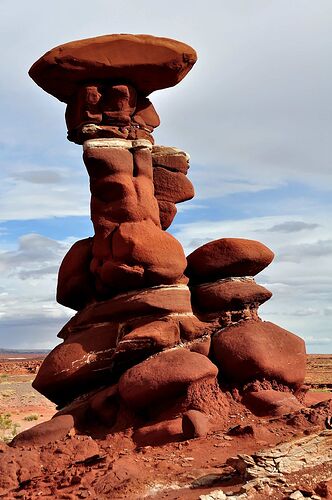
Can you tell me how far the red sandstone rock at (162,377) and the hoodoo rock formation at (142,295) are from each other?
3 centimetres

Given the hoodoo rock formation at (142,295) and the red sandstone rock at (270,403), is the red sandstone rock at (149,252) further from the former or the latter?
the red sandstone rock at (270,403)

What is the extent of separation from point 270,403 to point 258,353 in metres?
1.02

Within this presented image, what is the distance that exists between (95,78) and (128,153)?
191 centimetres

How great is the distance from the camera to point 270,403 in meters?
13.1

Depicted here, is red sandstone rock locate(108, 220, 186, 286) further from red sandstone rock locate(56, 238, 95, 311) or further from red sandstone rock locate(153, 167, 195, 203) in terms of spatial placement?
red sandstone rock locate(153, 167, 195, 203)

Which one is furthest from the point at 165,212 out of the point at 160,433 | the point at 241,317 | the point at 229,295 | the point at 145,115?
the point at 160,433

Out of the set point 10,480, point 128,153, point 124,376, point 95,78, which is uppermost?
point 95,78

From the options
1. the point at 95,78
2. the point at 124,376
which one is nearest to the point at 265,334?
the point at 124,376

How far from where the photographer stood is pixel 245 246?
15039mm

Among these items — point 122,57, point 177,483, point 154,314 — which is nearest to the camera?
point 177,483

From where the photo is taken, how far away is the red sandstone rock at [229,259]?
1496cm

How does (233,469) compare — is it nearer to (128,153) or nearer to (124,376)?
(124,376)

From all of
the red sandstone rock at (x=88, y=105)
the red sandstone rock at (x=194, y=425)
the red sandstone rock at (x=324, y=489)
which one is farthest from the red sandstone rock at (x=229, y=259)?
the red sandstone rock at (x=324, y=489)

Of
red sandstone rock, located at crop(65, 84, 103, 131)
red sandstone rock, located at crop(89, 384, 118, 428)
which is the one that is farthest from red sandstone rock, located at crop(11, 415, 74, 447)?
red sandstone rock, located at crop(65, 84, 103, 131)
